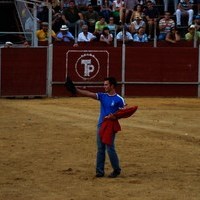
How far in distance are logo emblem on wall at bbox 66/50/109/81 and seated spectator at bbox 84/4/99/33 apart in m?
2.00

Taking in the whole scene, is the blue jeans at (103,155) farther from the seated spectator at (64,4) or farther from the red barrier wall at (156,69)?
the seated spectator at (64,4)

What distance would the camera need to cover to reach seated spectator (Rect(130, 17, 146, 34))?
27062mm

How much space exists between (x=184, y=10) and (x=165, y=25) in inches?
98.5

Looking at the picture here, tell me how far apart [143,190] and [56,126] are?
7369 millimetres

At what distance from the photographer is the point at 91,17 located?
90.8ft

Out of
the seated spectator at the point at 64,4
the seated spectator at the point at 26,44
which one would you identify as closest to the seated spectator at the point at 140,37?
the seated spectator at the point at 64,4

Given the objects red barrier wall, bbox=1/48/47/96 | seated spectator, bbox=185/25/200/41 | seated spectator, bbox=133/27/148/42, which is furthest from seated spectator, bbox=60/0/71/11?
seated spectator, bbox=185/25/200/41

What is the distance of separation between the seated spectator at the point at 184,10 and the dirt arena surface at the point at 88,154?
6523mm

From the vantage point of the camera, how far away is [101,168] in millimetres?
12172

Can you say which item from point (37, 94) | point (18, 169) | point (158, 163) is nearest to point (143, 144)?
point (158, 163)

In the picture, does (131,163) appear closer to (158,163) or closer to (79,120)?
(158,163)

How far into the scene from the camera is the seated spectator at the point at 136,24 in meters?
27.1

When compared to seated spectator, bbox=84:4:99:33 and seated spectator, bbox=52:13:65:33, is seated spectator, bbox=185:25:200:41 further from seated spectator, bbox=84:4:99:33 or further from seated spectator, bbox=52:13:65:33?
seated spectator, bbox=52:13:65:33

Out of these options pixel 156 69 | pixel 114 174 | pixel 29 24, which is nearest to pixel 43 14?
pixel 29 24
